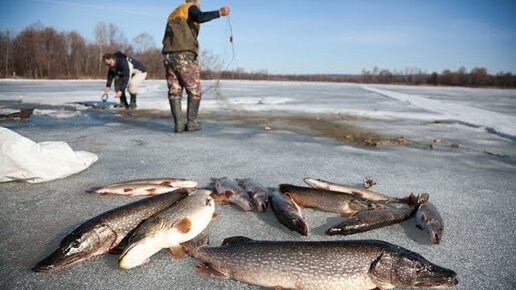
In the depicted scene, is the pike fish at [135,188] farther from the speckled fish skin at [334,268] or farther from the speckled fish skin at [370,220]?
the speckled fish skin at [370,220]

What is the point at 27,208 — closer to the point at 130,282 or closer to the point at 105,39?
the point at 130,282

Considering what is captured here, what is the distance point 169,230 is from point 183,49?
4382 mm

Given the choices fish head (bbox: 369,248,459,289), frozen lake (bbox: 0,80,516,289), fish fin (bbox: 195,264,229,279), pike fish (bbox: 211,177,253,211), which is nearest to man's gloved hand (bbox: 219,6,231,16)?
frozen lake (bbox: 0,80,516,289)

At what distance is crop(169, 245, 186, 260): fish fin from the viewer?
6.92ft

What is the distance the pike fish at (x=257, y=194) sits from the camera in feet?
9.23

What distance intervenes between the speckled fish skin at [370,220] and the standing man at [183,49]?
13.9 ft

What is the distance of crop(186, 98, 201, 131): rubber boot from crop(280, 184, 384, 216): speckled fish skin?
376 centimetres

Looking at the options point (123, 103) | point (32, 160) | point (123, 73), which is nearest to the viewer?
point (32, 160)

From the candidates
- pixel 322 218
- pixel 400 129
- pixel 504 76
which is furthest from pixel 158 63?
pixel 322 218

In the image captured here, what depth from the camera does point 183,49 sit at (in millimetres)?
5887

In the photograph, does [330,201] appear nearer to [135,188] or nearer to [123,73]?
[135,188]

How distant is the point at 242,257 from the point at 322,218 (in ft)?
3.37

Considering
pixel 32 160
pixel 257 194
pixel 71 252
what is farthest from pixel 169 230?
pixel 32 160

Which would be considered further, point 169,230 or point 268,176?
point 268,176
